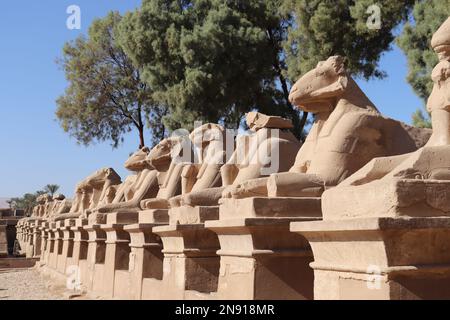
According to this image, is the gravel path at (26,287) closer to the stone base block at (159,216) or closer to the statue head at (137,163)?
the statue head at (137,163)

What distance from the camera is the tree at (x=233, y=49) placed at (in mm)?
17047

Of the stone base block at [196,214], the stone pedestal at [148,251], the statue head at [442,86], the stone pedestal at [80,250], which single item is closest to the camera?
the statue head at [442,86]

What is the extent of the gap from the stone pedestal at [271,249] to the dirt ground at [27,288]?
604 centimetres

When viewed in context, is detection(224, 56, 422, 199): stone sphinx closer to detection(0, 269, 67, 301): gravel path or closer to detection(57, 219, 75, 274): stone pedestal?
detection(0, 269, 67, 301): gravel path

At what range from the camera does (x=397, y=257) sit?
312cm

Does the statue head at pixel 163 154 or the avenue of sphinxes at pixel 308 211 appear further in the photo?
the statue head at pixel 163 154

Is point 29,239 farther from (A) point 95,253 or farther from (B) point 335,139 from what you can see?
(B) point 335,139

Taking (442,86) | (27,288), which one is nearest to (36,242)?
(27,288)

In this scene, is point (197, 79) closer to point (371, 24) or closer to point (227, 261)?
point (371, 24)

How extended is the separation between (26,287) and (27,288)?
272mm

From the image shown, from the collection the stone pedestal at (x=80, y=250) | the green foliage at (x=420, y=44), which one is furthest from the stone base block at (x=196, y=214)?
the green foliage at (x=420, y=44)

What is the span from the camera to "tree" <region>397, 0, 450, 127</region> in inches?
497

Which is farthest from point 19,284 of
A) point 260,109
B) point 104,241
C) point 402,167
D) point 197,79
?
point 402,167

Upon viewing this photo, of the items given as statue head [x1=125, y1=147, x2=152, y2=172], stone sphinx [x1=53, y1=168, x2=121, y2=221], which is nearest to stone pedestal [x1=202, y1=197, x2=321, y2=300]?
statue head [x1=125, y1=147, x2=152, y2=172]
